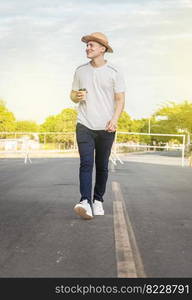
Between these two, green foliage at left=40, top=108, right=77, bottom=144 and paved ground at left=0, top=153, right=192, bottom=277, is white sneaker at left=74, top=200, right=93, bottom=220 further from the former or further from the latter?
green foliage at left=40, top=108, right=77, bottom=144

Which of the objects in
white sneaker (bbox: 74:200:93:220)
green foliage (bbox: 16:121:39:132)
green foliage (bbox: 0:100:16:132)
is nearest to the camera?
white sneaker (bbox: 74:200:93:220)

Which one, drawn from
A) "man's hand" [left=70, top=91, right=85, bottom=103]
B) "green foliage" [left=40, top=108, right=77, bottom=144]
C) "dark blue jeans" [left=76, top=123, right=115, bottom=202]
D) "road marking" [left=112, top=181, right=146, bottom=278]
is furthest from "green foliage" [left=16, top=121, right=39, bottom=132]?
"road marking" [left=112, top=181, right=146, bottom=278]

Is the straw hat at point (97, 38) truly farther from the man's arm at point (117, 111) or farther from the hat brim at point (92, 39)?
the man's arm at point (117, 111)

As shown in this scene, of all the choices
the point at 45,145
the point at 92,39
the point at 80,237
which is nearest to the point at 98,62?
the point at 92,39

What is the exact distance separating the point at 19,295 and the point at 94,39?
371 cm

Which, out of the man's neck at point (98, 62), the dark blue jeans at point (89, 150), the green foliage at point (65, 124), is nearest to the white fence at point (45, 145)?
the green foliage at point (65, 124)

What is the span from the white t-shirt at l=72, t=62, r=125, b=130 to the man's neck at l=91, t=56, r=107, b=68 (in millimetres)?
33

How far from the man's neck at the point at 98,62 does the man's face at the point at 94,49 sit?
0.04 meters

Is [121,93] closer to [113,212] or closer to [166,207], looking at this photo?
[113,212]

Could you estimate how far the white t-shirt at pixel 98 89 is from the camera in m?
6.43

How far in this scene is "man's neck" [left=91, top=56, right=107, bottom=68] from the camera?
643 cm

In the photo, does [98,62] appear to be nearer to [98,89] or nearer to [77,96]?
[98,89]

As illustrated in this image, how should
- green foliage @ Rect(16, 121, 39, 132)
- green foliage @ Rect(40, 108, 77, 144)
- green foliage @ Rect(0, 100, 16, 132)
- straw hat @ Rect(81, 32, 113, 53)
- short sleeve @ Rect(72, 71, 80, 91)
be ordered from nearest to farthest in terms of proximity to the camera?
1. straw hat @ Rect(81, 32, 113, 53)
2. short sleeve @ Rect(72, 71, 80, 91)
3. green foliage @ Rect(0, 100, 16, 132)
4. green foliage @ Rect(40, 108, 77, 144)
5. green foliage @ Rect(16, 121, 39, 132)

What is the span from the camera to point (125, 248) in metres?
4.71
